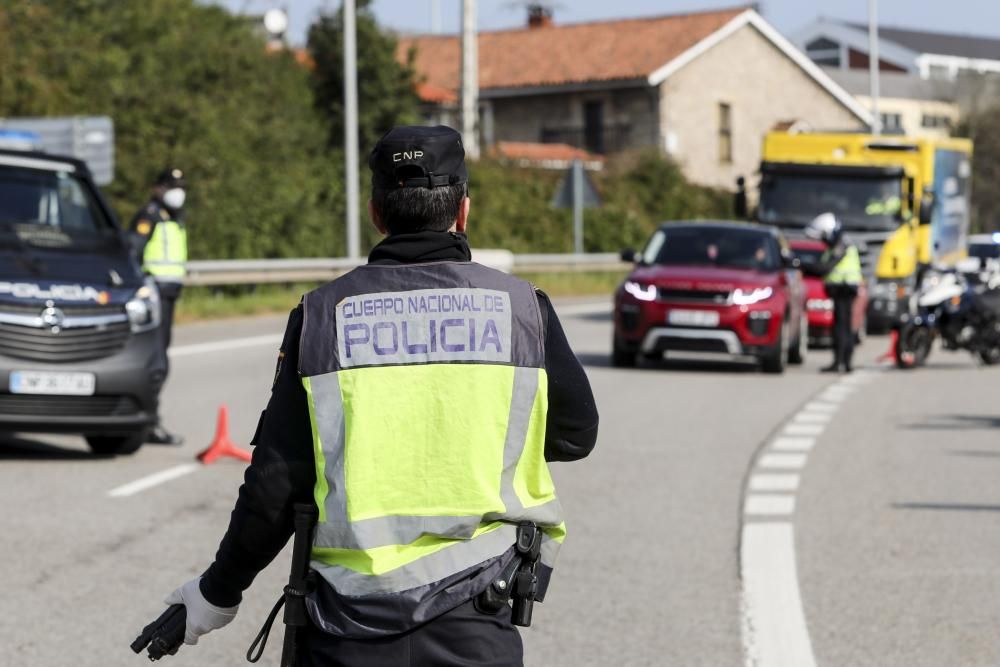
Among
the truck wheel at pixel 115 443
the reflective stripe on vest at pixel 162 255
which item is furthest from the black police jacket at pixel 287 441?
the reflective stripe on vest at pixel 162 255

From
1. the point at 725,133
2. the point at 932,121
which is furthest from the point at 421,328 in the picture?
the point at 932,121

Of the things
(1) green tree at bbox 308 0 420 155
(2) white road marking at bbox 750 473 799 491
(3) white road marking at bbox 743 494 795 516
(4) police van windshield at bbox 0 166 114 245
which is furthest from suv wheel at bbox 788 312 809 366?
(1) green tree at bbox 308 0 420 155

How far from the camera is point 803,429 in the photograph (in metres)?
15.9

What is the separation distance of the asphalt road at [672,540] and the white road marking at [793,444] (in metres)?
0.11

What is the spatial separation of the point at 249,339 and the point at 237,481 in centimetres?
1315

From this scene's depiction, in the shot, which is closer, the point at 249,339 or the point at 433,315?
the point at 433,315

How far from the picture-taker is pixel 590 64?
66562 millimetres

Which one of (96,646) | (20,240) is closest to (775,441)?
(20,240)

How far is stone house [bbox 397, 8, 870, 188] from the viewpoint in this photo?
6481cm

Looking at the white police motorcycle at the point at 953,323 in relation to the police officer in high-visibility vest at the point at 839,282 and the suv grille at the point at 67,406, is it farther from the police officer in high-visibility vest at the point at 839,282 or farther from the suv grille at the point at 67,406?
the suv grille at the point at 67,406

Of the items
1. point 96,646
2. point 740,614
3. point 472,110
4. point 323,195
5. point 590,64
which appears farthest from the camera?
point 590,64

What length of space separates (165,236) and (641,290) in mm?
7506

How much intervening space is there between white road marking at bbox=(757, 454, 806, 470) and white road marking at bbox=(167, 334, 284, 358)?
32.3 feet

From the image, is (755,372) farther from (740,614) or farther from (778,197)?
(740,614)
